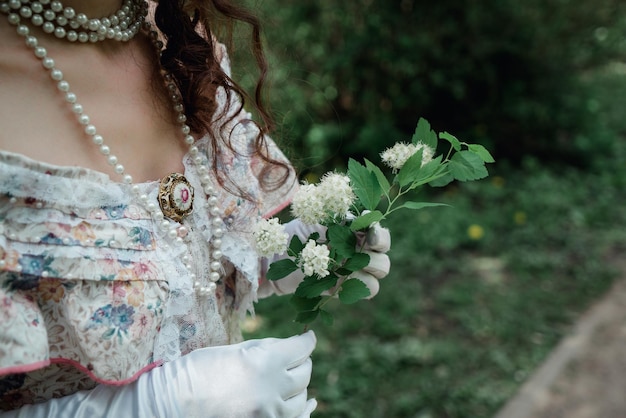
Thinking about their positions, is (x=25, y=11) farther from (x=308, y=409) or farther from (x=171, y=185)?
(x=308, y=409)

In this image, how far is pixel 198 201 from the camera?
48.8 inches

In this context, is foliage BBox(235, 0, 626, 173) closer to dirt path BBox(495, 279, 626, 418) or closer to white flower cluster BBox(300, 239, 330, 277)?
dirt path BBox(495, 279, 626, 418)

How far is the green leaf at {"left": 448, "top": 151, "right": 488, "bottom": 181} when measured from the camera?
3.81 ft

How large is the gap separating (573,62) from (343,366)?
3.85 meters

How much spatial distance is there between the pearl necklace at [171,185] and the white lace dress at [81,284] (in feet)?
0.06

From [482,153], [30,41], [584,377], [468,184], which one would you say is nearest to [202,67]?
[30,41]

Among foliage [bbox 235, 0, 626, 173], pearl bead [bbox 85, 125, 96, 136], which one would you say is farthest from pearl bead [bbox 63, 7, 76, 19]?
foliage [bbox 235, 0, 626, 173]

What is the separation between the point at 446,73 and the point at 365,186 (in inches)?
162

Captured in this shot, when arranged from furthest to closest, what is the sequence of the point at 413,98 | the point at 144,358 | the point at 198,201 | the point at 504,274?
the point at 413,98
the point at 504,274
the point at 198,201
the point at 144,358

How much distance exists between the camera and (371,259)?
134 cm

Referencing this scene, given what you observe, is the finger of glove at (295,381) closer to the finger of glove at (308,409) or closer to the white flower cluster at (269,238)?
the finger of glove at (308,409)

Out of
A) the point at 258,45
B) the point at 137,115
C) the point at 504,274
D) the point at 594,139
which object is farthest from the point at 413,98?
the point at 137,115

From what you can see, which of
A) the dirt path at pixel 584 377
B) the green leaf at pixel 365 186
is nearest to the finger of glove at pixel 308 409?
the green leaf at pixel 365 186

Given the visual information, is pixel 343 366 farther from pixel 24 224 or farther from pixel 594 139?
pixel 594 139
